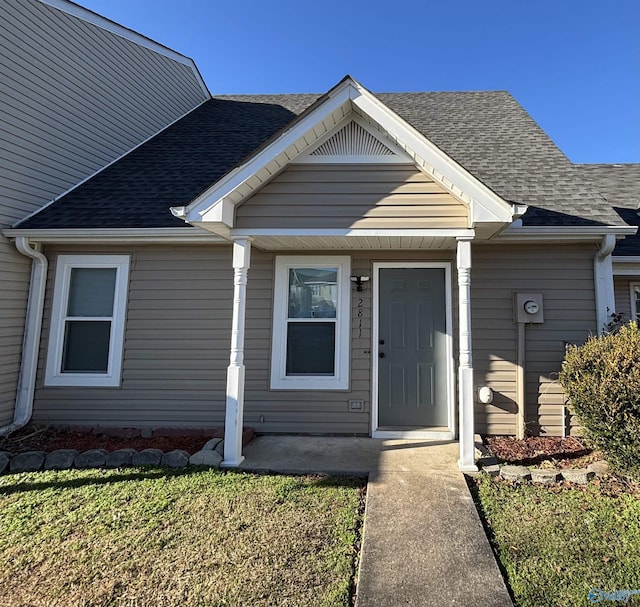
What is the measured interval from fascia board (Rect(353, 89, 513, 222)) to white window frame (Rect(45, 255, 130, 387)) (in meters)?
4.06

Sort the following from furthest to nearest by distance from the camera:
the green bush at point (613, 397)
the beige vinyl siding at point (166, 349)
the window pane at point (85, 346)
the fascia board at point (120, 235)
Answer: the window pane at point (85, 346), the beige vinyl siding at point (166, 349), the fascia board at point (120, 235), the green bush at point (613, 397)

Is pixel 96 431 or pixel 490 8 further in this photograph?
pixel 490 8

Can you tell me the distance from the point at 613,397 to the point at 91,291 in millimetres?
6742

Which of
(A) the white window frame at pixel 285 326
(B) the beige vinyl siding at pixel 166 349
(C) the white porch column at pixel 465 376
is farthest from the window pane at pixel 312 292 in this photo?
(C) the white porch column at pixel 465 376

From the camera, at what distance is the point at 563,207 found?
17.8 ft

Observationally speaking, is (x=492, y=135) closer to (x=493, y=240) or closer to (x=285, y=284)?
(x=493, y=240)

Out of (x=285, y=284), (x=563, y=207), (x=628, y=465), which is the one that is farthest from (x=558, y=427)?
(x=285, y=284)

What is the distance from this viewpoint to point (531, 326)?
17.2ft

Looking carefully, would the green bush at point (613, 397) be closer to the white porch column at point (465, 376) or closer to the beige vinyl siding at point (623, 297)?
the white porch column at point (465, 376)

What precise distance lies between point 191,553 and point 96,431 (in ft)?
11.4

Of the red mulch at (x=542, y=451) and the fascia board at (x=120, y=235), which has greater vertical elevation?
the fascia board at (x=120, y=235)

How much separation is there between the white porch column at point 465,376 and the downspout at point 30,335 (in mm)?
5836

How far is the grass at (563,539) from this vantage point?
7.78 feet

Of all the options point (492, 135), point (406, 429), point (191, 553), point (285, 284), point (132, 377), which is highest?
point (492, 135)
